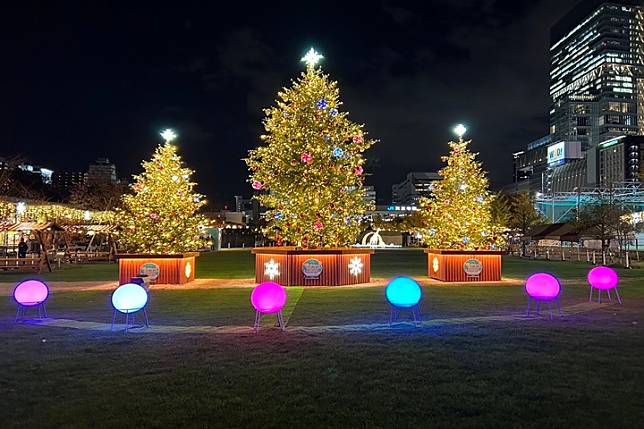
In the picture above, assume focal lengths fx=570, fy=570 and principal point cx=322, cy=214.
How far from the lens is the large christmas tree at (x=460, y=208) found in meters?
22.2

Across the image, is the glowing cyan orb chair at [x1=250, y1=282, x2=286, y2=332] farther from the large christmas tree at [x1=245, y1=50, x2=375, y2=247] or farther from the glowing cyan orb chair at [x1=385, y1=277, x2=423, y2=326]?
the large christmas tree at [x1=245, y1=50, x2=375, y2=247]

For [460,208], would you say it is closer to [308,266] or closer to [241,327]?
[308,266]

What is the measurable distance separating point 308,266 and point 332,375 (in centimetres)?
1228

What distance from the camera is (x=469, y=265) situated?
21.7m

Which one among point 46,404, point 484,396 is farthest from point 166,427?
point 484,396

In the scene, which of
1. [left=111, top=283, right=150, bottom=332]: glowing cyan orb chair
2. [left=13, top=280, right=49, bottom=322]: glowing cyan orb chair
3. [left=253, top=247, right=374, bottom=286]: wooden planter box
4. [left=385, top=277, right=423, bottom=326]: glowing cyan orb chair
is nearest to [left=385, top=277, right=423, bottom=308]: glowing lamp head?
[left=385, top=277, right=423, bottom=326]: glowing cyan orb chair

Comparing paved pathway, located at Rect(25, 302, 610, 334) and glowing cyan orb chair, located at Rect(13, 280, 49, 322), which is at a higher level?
glowing cyan orb chair, located at Rect(13, 280, 49, 322)

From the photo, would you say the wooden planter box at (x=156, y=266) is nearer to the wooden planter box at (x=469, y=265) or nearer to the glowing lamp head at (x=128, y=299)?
the wooden planter box at (x=469, y=265)

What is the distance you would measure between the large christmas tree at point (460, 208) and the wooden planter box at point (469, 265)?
0.51m

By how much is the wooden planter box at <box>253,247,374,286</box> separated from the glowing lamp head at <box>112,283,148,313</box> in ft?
30.5

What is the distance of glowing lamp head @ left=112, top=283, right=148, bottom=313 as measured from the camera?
10.5 m

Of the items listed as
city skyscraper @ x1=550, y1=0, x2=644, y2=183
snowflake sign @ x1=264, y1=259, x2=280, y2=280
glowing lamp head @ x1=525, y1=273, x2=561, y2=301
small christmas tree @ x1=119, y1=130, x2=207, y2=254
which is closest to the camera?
glowing lamp head @ x1=525, y1=273, x2=561, y2=301

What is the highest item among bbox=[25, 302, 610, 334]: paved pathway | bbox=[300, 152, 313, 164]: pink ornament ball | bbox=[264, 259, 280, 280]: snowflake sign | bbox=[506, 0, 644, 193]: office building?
bbox=[506, 0, 644, 193]: office building

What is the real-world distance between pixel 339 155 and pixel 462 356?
13436 millimetres
